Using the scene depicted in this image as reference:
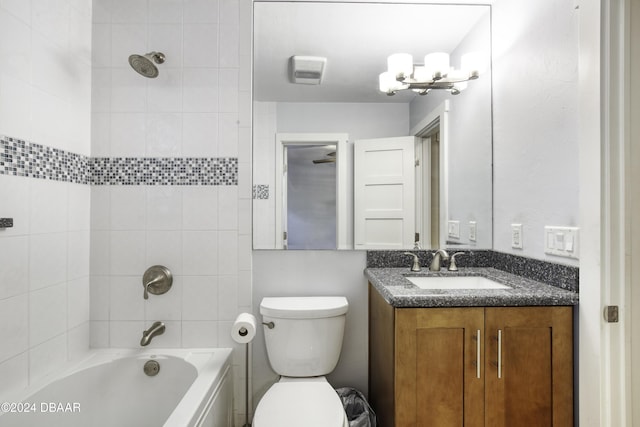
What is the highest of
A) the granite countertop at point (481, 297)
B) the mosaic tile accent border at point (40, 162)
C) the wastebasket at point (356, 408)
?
the mosaic tile accent border at point (40, 162)

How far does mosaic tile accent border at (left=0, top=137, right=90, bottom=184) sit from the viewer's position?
48.7 inches

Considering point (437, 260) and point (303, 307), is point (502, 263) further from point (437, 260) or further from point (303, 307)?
point (303, 307)

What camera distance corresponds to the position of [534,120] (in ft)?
4.72

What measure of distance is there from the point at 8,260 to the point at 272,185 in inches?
42.7

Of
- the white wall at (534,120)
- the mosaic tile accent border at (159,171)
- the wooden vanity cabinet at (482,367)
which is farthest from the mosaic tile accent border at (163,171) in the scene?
the white wall at (534,120)

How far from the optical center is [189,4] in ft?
5.70

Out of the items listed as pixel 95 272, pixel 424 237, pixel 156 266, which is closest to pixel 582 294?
pixel 424 237

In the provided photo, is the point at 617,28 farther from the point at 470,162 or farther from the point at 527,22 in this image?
the point at 470,162

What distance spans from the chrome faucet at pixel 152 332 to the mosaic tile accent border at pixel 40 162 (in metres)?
0.80

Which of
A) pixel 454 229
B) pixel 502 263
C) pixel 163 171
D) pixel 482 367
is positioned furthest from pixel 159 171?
pixel 502 263

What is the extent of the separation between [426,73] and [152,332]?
75.3 inches

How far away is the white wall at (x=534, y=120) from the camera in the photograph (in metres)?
1.25

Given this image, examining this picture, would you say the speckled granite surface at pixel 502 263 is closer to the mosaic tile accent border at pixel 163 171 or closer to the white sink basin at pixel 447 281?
the white sink basin at pixel 447 281

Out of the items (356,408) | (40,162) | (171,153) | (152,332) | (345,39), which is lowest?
(356,408)
